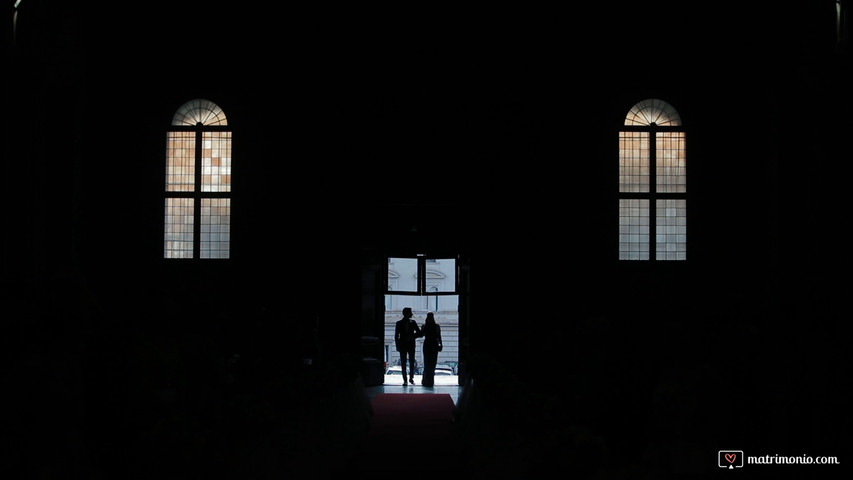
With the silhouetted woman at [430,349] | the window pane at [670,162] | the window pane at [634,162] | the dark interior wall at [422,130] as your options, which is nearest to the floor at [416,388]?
the silhouetted woman at [430,349]

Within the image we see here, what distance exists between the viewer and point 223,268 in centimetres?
1587

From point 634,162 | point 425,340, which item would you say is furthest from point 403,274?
point 634,162

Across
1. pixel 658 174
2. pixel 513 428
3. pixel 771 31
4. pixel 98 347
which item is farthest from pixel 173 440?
pixel 771 31

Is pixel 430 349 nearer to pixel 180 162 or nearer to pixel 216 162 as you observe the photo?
pixel 216 162

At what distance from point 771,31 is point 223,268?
9.91 metres

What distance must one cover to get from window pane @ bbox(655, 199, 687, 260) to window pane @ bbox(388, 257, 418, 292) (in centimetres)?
501

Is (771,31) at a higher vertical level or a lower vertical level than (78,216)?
higher

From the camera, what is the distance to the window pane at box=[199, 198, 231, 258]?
1605 centimetres

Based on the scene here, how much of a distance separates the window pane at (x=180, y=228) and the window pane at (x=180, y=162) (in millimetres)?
275

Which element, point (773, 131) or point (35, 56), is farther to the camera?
point (773, 131)

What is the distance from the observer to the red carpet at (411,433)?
9.61 metres

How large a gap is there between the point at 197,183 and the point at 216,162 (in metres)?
0.48

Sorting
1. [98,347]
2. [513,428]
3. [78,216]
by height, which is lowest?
[513,428]

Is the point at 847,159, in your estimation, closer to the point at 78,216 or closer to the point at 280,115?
the point at 280,115
